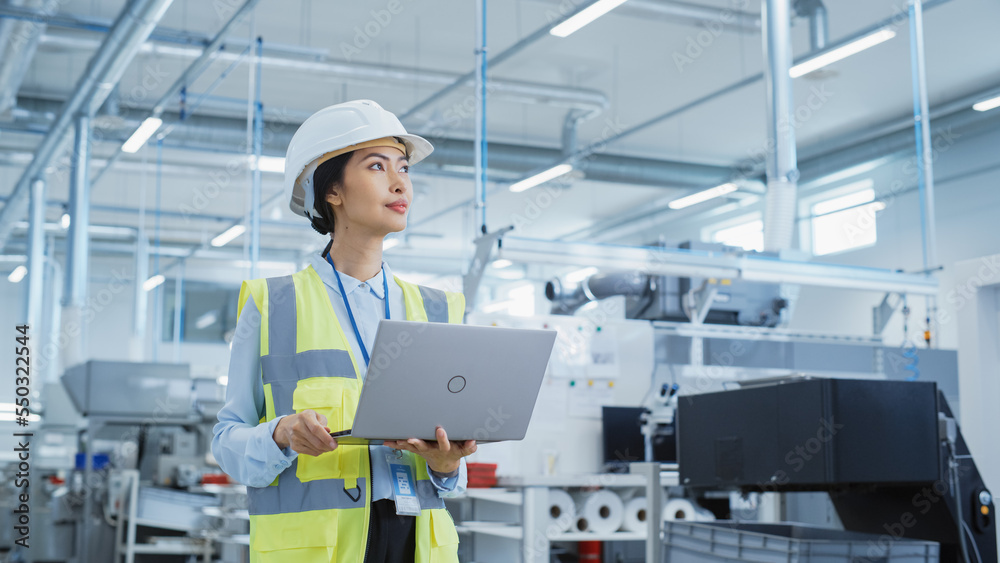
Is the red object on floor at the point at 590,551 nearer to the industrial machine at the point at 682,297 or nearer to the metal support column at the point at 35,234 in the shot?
the industrial machine at the point at 682,297

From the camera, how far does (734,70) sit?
8609 millimetres

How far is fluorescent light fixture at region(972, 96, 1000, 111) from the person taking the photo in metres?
8.21

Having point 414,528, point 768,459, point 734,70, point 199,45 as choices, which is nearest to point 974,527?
point 768,459

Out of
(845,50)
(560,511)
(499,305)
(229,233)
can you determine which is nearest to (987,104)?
(845,50)

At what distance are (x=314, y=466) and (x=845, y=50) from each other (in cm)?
563

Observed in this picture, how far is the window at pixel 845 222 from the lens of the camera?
10125 mm

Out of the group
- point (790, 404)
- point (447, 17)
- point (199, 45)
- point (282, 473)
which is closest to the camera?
point (282, 473)

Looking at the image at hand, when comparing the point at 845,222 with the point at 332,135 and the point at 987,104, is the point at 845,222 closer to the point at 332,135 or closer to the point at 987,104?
the point at 987,104

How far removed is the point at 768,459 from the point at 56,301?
523 inches

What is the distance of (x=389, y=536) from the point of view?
1.35 meters

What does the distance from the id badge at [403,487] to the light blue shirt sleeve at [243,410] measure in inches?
5.8

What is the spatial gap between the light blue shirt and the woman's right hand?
3 centimetres

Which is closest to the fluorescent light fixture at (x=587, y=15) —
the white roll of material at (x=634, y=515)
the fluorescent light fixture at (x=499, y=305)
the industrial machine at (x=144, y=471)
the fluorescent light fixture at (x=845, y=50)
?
the fluorescent light fixture at (x=845, y=50)

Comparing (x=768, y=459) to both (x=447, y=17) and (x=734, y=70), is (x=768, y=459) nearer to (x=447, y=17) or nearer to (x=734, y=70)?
(x=447, y=17)
